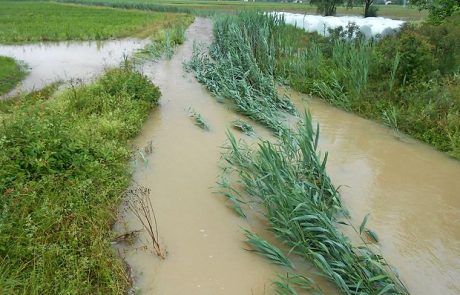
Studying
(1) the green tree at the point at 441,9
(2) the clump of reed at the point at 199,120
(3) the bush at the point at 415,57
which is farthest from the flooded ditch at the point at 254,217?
(1) the green tree at the point at 441,9

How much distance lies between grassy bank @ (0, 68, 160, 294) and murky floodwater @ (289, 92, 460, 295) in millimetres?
2789

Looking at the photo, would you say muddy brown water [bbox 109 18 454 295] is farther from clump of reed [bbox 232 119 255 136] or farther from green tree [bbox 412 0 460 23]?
green tree [bbox 412 0 460 23]

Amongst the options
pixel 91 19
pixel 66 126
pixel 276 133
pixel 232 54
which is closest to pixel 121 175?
pixel 66 126

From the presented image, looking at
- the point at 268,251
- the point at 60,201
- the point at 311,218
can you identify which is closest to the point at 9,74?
the point at 60,201

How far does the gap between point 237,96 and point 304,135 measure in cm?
377

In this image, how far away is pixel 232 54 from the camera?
1043cm

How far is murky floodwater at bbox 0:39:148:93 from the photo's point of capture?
33.9 feet

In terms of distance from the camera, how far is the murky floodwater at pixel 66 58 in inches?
407

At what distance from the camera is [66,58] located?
12875 mm

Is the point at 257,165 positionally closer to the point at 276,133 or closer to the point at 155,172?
the point at 155,172

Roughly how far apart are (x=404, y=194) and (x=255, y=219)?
2.14 meters

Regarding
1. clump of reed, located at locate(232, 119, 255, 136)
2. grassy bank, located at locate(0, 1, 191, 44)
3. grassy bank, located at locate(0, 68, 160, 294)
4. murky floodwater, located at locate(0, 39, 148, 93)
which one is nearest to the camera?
grassy bank, located at locate(0, 68, 160, 294)

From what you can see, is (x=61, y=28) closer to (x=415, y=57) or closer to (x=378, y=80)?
(x=378, y=80)

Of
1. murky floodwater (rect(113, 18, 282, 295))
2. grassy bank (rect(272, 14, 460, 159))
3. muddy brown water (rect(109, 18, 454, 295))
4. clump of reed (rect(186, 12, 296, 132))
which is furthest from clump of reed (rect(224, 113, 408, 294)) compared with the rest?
grassy bank (rect(272, 14, 460, 159))
